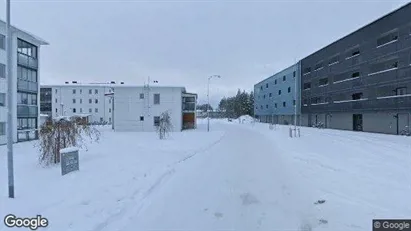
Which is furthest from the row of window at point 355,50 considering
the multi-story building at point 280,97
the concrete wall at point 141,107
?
the concrete wall at point 141,107

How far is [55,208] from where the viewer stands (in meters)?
7.36

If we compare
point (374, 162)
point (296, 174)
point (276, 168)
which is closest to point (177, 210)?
point (296, 174)

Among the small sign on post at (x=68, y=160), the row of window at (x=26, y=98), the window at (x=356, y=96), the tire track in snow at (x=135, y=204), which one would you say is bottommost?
the tire track in snow at (x=135, y=204)

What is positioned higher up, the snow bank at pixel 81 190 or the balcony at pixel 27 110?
the balcony at pixel 27 110

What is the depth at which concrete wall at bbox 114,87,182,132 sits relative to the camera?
49.3 meters

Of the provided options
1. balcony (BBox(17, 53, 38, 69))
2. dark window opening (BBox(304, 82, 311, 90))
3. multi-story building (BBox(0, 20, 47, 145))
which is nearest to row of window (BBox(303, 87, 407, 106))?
dark window opening (BBox(304, 82, 311, 90))

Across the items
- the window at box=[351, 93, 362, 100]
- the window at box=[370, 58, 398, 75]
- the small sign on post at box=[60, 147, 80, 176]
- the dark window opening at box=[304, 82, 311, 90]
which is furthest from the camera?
the dark window opening at box=[304, 82, 311, 90]

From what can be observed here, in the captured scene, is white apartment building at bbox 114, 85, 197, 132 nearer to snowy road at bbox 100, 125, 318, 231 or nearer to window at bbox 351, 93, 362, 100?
window at bbox 351, 93, 362, 100

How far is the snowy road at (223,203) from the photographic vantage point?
21.8ft

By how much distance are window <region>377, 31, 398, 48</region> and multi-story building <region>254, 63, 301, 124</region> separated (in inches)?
929

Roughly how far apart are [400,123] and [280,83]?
49.7 meters

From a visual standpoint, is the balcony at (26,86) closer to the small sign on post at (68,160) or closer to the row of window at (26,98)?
the row of window at (26,98)

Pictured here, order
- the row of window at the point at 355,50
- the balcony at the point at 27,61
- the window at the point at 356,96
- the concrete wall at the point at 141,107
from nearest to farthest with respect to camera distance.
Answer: the balcony at the point at 27,61, the row of window at the point at 355,50, the window at the point at 356,96, the concrete wall at the point at 141,107

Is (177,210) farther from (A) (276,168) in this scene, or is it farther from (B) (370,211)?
(A) (276,168)
